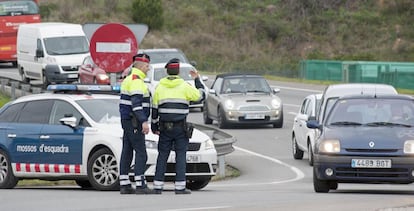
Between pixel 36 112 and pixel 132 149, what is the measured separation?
2505 mm

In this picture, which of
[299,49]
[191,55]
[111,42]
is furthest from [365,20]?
[111,42]

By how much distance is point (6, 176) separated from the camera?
17875mm

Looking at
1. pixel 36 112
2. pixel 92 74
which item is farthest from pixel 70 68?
pixel 36 112

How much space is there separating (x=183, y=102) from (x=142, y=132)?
0.67 m

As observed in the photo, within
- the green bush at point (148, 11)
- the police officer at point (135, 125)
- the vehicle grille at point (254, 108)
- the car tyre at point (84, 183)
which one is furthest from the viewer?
the green bush at point (148, 11)

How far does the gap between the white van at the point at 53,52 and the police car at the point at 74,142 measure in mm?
21416

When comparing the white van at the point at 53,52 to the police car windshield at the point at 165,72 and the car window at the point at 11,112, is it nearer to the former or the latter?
the police car windshield at the point at 165,72

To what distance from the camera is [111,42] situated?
1823cm

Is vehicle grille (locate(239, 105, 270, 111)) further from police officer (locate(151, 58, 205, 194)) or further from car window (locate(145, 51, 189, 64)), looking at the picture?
police officer (locate(151, 58, 205, 194))

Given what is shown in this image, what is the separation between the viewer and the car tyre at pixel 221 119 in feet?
112

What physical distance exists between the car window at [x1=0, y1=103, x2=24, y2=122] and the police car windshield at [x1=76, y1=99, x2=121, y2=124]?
1.18 m

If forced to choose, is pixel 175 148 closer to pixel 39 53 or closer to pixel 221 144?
pixel 221 144

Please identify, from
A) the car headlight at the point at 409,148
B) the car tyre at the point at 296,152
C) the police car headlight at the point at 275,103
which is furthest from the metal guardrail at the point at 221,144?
the police car headlight at the point at 275,103

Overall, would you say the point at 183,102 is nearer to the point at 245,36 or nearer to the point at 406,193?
the point at 406,193
